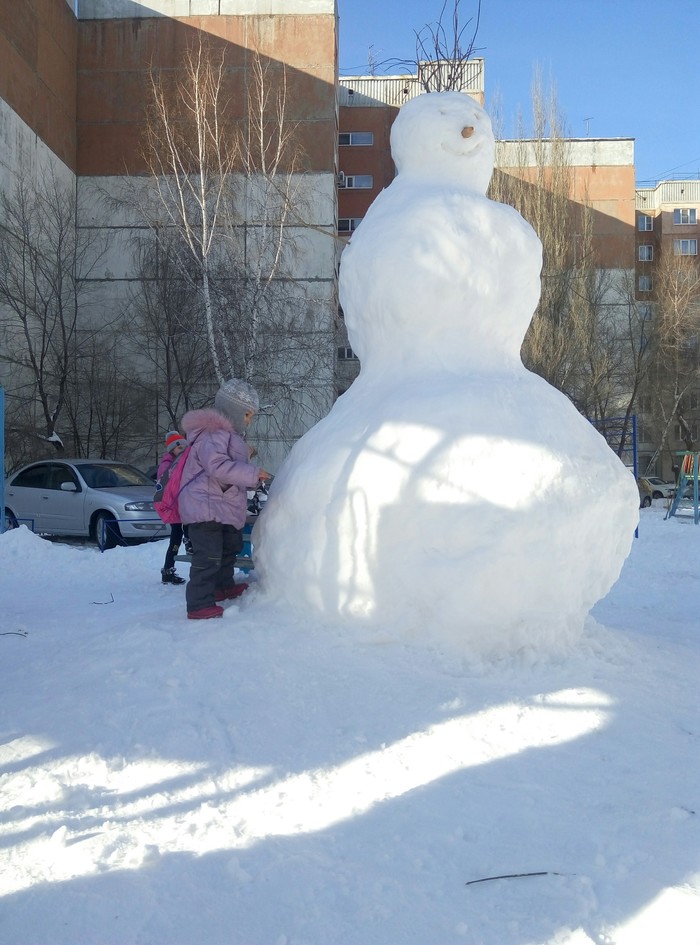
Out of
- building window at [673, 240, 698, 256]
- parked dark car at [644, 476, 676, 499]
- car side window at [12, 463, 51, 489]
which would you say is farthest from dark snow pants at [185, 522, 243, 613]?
building window at [673, 240, 698, 256]

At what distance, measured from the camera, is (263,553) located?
4.70 meters

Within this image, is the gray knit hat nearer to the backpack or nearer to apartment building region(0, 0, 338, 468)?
the backpack

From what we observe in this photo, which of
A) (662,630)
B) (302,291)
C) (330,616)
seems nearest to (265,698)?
(330,616)

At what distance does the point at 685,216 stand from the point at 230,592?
36876 millimetres

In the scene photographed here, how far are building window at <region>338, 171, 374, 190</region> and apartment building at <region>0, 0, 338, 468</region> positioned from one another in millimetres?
8082

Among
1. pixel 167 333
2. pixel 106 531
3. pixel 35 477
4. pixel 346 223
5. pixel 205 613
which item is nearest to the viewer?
pixel 205 613

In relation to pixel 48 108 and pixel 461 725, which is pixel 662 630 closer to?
pixel 461 725

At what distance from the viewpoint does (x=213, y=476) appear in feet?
15.3

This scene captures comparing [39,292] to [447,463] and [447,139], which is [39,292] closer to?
[447,139]

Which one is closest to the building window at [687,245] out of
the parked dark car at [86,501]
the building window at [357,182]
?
the building window at [357,182]

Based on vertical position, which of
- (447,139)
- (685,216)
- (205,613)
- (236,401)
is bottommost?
(205,613)

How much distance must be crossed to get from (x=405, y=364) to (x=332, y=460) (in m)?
0.75

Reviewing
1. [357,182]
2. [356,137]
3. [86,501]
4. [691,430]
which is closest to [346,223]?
[357,182]

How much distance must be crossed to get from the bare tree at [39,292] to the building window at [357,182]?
11.9 m
